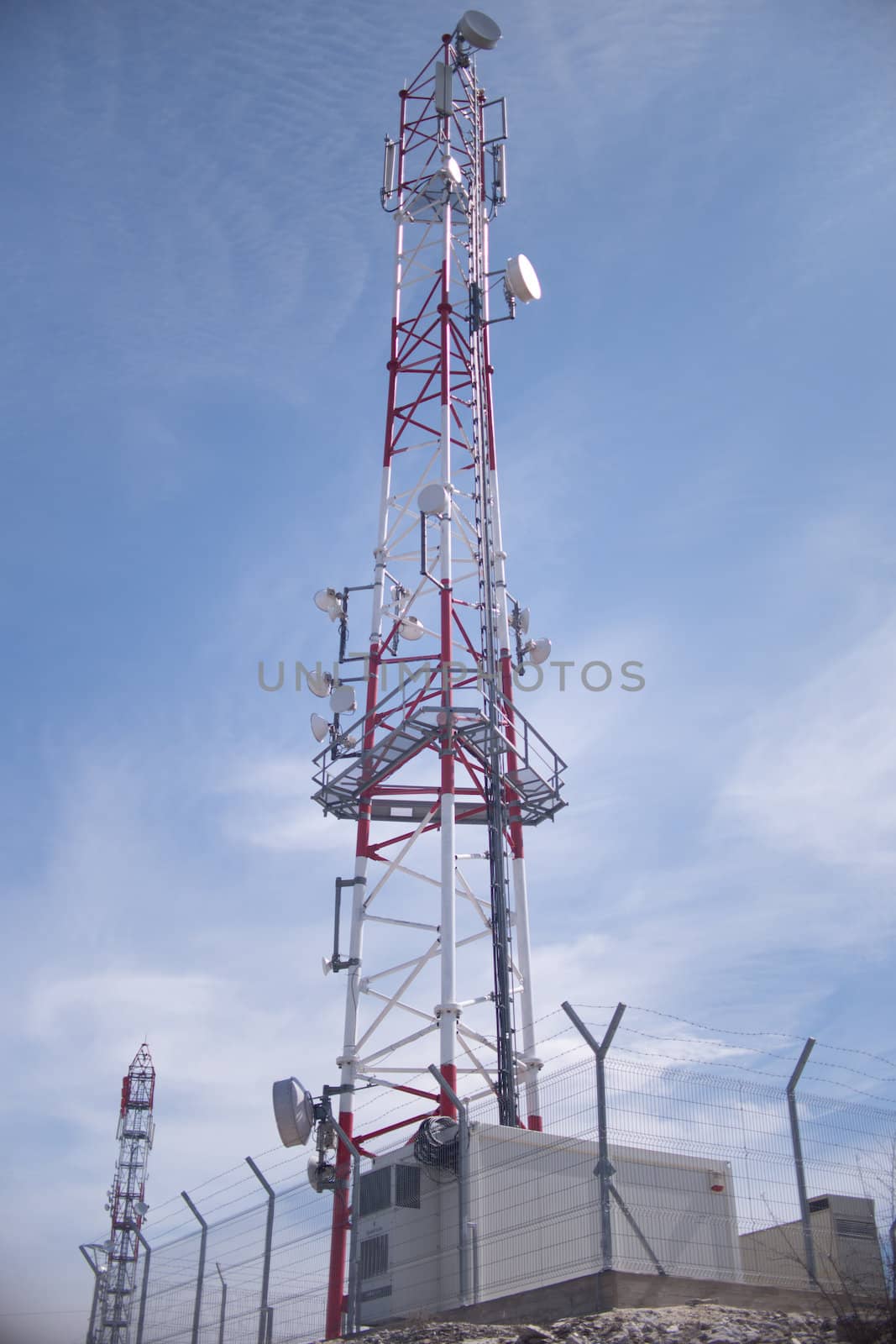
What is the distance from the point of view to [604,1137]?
37.5 feet

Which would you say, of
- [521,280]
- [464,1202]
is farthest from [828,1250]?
[521,280]

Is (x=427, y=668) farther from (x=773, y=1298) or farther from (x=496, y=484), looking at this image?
(x=773, y=1298)

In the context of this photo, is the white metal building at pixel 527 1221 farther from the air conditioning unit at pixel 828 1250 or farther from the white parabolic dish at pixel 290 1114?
the white parabolic dish at pixel 290 1114

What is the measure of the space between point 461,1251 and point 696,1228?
7.81 feet

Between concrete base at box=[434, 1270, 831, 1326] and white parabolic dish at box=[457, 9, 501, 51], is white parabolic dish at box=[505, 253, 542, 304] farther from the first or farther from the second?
concrete base at box=[434, 1270, 831, 1326]

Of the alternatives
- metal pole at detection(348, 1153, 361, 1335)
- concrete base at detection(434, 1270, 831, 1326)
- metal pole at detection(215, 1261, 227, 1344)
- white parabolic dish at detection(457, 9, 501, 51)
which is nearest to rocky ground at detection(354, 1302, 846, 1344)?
concrete base at detection(434, 1270, 831, 1326)

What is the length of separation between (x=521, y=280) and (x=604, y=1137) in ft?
60.1

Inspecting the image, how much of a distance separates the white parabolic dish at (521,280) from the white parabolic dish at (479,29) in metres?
5.38

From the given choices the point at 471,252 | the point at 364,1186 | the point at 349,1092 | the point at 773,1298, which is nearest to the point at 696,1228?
the point at 773,1298

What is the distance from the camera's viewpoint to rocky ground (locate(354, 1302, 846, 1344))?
34.4 ft

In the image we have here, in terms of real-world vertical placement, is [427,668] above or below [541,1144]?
above

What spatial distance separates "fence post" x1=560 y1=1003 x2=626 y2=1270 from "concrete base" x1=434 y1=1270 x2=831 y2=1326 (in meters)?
0.23

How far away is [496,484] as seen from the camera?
2581 cm

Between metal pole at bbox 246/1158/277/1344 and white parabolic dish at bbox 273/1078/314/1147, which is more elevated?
white parabolic dish at bbox 273/1078/314/1147
